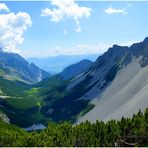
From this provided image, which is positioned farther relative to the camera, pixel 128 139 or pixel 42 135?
pixel 42 135

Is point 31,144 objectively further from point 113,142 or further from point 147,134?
point 147,134

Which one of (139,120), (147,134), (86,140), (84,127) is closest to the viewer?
(147,134)

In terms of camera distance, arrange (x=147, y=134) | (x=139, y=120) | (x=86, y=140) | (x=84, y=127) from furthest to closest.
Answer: (x=84, y=127) → (x=86, y=140) → (x=139, y=120) → (x=147, y=134)

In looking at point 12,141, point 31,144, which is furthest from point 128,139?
point 12,141

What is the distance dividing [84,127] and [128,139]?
29346 millimetres

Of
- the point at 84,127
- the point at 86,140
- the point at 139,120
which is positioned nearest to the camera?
the point at 139,120

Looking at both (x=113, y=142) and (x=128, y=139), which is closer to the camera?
(x=128, y=139)

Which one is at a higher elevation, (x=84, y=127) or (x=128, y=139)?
(x=84, y=127)

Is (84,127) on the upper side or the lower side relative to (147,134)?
upper

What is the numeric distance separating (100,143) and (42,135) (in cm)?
2212

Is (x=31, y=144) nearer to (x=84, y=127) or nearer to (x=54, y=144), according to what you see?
(x=54, y=144)

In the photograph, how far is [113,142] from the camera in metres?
127

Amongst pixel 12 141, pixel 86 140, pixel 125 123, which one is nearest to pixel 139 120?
pixel 125 123

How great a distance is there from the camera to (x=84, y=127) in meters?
144
